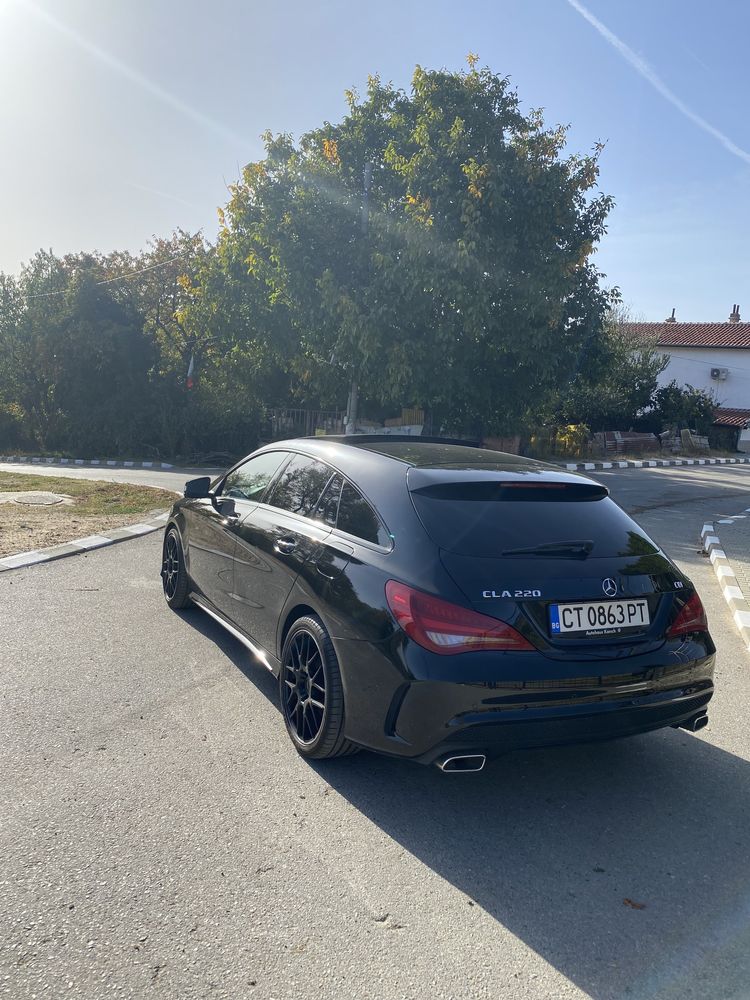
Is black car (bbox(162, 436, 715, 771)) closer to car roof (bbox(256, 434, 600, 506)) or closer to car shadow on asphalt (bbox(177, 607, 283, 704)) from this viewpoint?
car roof (bbox(256, 434, 600, 506))

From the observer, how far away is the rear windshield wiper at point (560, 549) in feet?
11.2

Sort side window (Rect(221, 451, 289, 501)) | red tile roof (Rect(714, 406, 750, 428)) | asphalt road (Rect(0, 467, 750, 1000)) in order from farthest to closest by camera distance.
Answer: red tile roof (Rect(714, 406, 750, 428)) → side window (Rect(221, 451, 289, 501)) → asphalt road (Rect(0, 467, 750, 1000))

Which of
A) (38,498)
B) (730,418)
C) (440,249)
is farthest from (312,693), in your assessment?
(730,418)

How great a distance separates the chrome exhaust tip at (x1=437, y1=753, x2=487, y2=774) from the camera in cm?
313

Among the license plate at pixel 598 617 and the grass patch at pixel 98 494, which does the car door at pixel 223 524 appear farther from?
the grass patch at pixel 98 494

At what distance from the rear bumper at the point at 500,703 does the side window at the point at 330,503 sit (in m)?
0.84

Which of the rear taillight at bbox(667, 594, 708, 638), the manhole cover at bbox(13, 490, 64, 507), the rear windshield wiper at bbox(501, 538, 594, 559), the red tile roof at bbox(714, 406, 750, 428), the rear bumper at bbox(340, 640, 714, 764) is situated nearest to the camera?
the rear bumper at bbox(340, 640, 714, 764)

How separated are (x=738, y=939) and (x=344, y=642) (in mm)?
1814

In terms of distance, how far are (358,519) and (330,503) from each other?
1.18 ft

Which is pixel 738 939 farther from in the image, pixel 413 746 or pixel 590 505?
pixel 590 505

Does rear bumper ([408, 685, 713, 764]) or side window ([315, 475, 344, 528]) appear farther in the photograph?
side window ([315, 475, 344, 528])

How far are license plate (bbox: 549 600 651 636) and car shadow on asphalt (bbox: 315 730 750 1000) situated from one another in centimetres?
84

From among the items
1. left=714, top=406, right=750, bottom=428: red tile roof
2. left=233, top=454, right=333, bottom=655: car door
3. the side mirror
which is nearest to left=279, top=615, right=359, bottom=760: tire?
left=233, top=454, right=333, bottom=655: car door

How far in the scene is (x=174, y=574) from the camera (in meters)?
6.27
